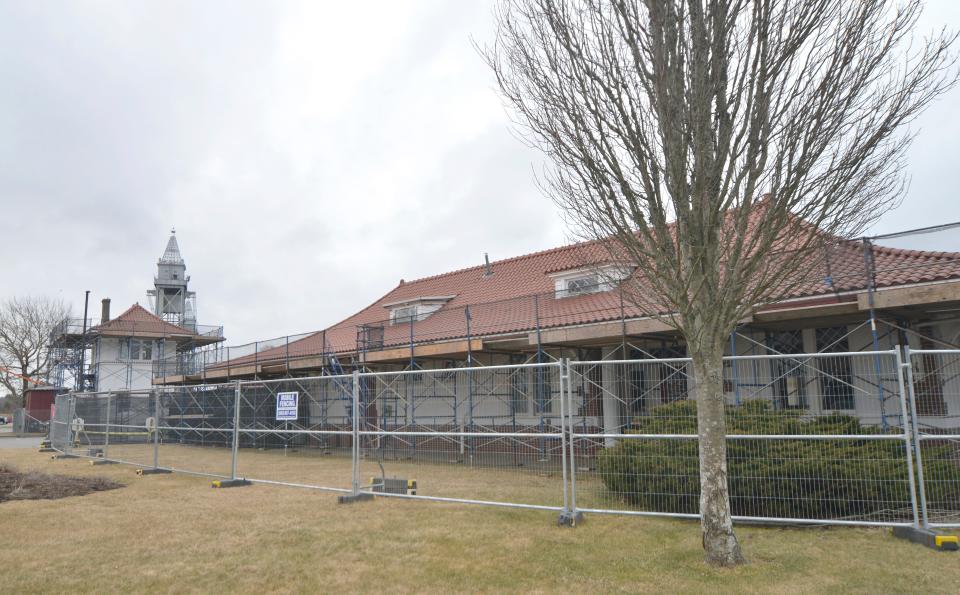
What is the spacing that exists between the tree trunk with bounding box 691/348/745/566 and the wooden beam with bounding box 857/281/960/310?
270 inches

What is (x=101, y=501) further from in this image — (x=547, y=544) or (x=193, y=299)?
(x=193, y=299)

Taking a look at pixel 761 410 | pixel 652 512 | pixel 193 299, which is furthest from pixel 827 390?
pixel 193 299

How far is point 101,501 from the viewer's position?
34.9ft

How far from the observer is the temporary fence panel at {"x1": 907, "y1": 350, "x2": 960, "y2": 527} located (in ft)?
24.1

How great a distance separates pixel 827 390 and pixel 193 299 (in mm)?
55698

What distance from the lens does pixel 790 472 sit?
744 cm

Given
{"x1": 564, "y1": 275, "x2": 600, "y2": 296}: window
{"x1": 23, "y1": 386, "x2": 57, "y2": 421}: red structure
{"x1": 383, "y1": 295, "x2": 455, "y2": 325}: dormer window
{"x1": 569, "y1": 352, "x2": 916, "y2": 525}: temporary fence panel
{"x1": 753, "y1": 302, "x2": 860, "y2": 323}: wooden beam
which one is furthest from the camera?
{"x1": 23, "y1": 386, "x2": 57, "y2": 421}: red structure

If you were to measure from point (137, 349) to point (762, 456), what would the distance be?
152ft

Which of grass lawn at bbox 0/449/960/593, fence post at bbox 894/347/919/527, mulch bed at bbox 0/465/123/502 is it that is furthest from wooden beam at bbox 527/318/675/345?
mulch bed at bbox 0/465/123/502

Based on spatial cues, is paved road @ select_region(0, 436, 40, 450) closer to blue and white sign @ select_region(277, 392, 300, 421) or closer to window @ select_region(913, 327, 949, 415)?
blue and white sign @ select_region(277, 392, 300, 421)

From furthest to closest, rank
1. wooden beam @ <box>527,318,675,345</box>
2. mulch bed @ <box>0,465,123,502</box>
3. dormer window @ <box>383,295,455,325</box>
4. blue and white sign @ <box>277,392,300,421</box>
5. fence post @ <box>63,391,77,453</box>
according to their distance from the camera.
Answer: dormer window @ <box>383,295,455,325</box>, fence post @ <box>63,391,77,453</box>, wooden beam @ <box>527,318,675,345</box>, blue and white sign @ <box>277,392,300,421</box>, mulch bed @ <box>0,465,123,502</box>

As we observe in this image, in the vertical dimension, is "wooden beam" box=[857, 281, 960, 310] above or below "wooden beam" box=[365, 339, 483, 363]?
above

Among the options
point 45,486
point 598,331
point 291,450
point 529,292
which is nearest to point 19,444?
point 291,450

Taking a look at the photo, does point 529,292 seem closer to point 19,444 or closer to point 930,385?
point 930,385
